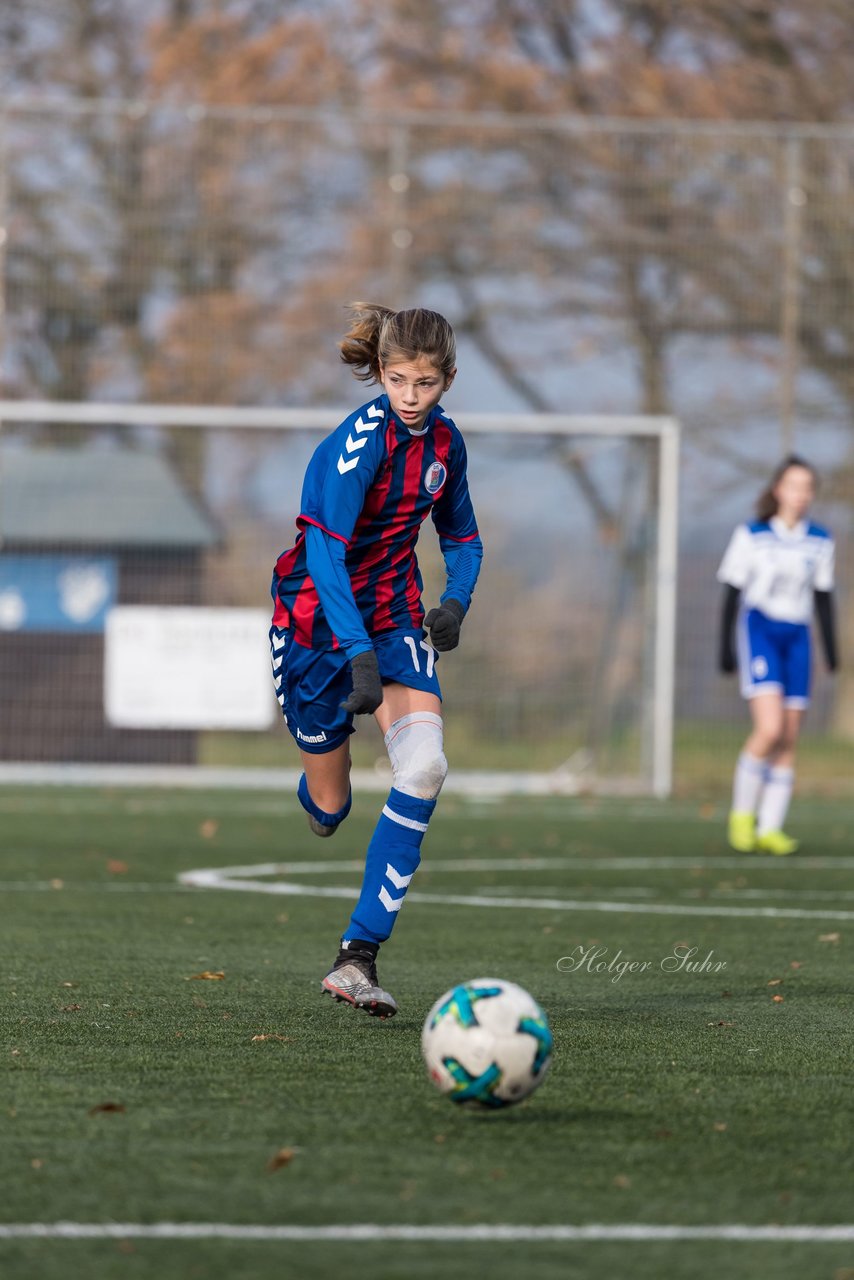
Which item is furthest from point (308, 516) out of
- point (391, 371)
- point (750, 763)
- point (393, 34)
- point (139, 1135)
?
point (393, 34)

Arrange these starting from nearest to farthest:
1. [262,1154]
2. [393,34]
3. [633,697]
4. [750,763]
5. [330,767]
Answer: [262,1154] → [330,767] → [750,763] → [633,697] → [393,34]

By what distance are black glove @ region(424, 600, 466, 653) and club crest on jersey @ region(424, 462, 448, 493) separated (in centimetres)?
35

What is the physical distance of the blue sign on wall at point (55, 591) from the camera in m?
16.5

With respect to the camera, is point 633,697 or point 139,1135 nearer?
point 139,1135

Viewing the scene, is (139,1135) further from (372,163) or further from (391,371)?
(372,163)

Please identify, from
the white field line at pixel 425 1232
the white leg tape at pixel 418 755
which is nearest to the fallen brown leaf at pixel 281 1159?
the white field line at pixel 425 1232

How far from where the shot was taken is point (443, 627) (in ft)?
18.8

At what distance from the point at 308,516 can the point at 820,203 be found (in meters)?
12.0

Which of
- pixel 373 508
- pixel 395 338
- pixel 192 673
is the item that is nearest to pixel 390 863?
pixel 373 508

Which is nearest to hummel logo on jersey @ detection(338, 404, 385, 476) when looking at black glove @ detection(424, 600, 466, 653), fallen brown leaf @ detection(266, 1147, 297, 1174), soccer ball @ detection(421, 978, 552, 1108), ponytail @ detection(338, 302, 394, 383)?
ponytail @ detection(338, 302, 394, 383)

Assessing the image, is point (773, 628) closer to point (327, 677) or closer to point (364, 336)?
point (327, 677)

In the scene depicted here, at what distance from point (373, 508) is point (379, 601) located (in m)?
0.27

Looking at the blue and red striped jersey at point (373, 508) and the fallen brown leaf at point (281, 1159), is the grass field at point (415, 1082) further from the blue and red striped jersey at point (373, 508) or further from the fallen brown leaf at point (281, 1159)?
the blue and red striped jersey at point (373, 508)

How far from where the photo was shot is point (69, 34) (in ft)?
85.6
